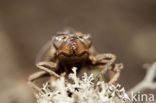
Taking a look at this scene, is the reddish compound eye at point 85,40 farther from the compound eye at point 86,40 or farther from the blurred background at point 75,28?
the blurred background at point 75,28

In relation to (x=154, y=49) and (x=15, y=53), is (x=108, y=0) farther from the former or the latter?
(x=15, y=53)

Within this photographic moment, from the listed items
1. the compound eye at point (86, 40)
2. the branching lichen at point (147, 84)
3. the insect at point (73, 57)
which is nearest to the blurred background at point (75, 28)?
the branching lichen at point (147, 84)

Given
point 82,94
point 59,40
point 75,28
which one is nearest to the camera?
point 82,94

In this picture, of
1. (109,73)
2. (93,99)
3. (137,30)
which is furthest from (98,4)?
(93,99)

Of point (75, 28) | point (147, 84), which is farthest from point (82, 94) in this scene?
point (75, 28)

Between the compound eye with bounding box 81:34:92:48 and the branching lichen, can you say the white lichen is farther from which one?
the branching lichen

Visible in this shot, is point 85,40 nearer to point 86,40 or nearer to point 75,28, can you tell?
point 86,40
